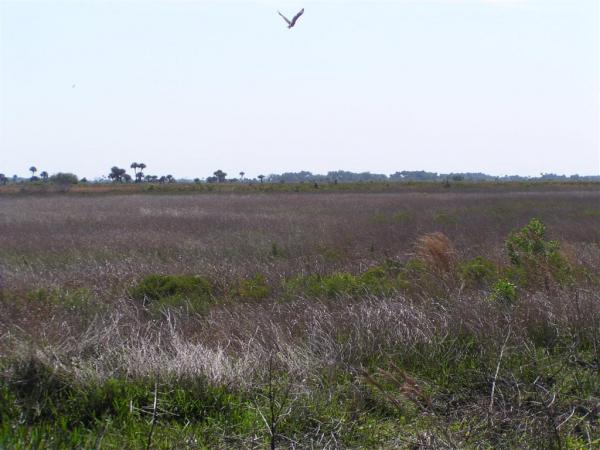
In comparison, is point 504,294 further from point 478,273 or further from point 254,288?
point 254,288

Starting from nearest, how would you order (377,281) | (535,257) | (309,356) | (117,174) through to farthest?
(309,356)
(377,281)
(535,257)
(117,174)

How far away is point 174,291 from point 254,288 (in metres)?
1.07

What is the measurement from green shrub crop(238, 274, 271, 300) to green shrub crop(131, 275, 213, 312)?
17.4 inches

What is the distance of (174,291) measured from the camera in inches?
336

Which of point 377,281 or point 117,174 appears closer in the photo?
point 377,281

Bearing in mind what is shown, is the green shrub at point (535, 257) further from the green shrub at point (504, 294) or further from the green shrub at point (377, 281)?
the green shrub at point (377, 281)

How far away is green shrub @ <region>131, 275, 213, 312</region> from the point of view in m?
7.84

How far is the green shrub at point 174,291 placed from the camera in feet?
25.7

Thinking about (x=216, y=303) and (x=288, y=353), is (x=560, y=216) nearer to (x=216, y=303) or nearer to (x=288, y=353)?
(x=216, y=303)

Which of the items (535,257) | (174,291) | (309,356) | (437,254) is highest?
(535,257)

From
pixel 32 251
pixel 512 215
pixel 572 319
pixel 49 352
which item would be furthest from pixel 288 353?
pixel 512 215

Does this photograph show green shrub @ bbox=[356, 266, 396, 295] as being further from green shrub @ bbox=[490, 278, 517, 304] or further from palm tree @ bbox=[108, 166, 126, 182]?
palm tree @ bbox=[108, 166, 126, 182]

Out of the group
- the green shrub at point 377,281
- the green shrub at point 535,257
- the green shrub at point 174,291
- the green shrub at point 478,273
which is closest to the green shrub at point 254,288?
the green shrub at point 174,291

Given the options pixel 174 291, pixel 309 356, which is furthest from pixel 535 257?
pixel 174 291
